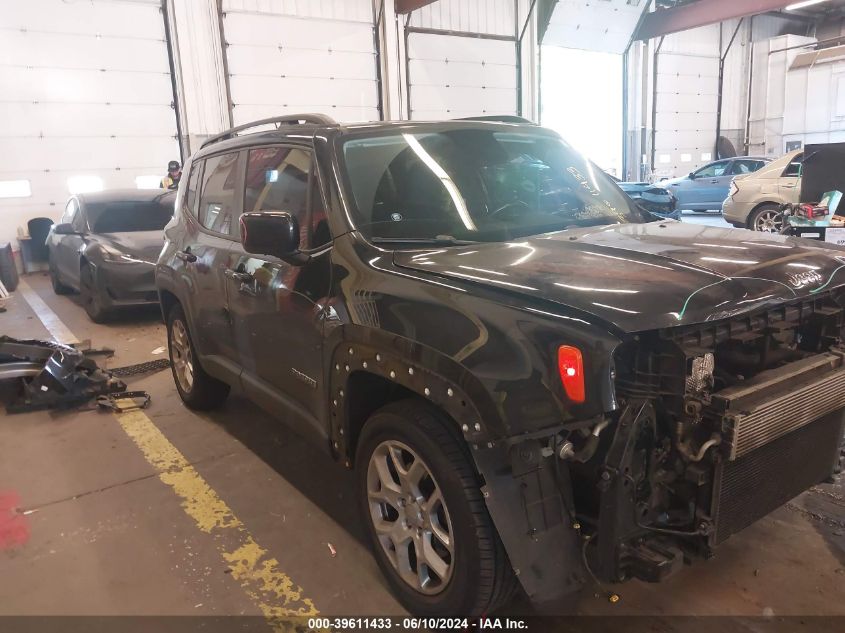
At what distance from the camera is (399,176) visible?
2.78 metres

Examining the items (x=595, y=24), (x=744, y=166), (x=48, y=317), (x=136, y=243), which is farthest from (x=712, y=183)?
(x=48, y=317)

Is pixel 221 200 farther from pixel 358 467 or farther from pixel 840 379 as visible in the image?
pixel 840 379

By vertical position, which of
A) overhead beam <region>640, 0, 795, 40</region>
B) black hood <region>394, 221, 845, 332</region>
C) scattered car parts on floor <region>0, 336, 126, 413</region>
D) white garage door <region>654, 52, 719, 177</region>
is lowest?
scattered car parts on floor <region>0, 336, 126, 413</region>

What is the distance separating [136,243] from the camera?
7.32 metres

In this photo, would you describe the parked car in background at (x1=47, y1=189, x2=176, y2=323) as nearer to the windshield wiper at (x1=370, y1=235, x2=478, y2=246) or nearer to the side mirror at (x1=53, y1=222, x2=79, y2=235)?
the side mirror at (x1=53, y1=222, x2=79, y2=235)

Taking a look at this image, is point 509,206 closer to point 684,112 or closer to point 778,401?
point 778,401

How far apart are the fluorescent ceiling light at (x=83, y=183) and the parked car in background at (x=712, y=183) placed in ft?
42.3

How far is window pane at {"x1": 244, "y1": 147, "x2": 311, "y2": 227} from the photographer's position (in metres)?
2.87

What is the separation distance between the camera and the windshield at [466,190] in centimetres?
263

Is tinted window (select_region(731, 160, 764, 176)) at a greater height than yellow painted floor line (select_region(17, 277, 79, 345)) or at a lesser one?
greater

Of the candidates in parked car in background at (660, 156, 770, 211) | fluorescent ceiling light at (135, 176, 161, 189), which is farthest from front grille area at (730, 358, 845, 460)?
parked car in background at (660, 156, 770, 211)

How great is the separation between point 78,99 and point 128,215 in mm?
5012

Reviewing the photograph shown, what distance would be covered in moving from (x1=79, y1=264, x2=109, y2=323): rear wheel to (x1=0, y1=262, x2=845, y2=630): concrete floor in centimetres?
309

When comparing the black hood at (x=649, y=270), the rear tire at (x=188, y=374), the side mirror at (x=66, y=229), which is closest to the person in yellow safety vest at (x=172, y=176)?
the side mirror at (x=66, y=229)
